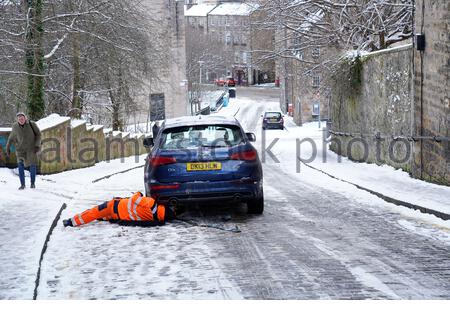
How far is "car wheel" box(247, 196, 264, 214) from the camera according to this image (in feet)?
35.3

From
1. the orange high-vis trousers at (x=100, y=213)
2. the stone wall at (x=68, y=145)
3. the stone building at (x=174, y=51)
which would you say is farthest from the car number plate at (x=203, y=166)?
the stone building at (x=174, y=51)

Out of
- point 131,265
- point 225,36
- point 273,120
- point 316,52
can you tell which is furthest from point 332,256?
point 225,36

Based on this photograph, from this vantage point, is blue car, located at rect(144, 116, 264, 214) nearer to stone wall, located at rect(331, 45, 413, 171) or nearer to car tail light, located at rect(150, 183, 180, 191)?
car tail light, located at rect(150, 183, 180, 191)

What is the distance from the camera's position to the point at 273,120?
59188 mm

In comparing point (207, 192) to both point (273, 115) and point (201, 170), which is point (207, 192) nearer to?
point (201, 170)

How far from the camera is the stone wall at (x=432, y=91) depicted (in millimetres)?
13477

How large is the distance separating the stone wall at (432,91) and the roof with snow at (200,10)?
115 meters

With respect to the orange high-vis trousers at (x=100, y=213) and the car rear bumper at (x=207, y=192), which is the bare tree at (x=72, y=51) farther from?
the car rear bumper at (x=207, y=192)

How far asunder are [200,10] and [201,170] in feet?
405

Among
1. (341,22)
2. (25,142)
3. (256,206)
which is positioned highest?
(341,22)

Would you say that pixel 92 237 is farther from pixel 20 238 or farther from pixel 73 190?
pixel 73 190

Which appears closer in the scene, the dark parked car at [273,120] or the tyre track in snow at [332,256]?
the tyre track in snow at [332,256]

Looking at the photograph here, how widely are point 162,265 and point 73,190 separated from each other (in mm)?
8155

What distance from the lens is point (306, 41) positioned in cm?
3219
